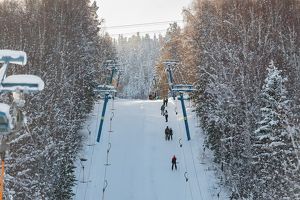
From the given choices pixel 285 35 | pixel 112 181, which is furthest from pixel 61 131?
pixel 285 35

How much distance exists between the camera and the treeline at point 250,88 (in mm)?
23141

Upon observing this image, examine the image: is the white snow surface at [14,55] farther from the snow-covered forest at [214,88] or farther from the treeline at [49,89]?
the snow-covered forest at [214,88]

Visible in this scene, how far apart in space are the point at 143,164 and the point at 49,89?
10.7m

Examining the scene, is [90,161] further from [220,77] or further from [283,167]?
[283,167]

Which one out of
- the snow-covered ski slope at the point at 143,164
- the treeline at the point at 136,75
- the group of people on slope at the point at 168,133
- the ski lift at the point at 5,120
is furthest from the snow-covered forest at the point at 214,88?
the treeline at the point at 136,75

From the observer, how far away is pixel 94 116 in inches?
1799

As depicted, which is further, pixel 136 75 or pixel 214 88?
pixel 136 75

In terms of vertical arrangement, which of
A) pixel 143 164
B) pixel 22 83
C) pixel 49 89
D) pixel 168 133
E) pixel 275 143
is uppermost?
pixel 22 83

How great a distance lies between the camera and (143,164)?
35.1m

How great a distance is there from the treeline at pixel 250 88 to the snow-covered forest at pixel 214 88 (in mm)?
71

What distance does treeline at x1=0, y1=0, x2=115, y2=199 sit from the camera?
2314cm

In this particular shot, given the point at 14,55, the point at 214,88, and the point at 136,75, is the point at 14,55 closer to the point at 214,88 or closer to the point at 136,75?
the point at 214,88

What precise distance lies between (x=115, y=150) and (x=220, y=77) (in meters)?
10.7

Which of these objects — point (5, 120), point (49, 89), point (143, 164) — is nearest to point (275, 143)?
point (49, 89)
